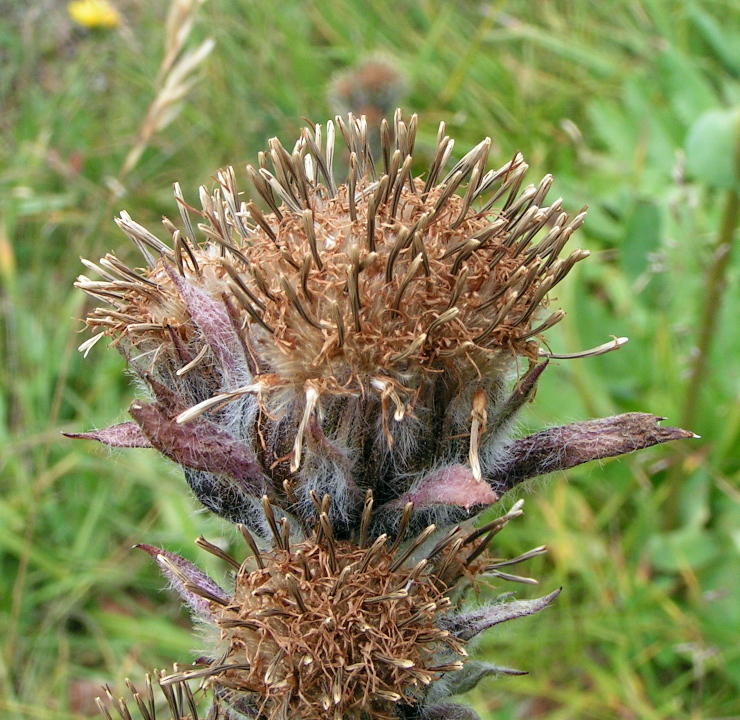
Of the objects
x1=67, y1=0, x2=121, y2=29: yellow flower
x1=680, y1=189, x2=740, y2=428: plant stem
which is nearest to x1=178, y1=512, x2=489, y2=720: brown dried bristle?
x1=680, y1=189, x2=740, y2=428: plant stem

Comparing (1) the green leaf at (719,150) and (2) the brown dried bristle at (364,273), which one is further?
(1) the green leaf at (719,150)

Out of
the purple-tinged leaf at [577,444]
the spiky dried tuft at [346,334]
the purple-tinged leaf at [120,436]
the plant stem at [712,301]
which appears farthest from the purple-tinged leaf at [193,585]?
the plant stem at [712,301]

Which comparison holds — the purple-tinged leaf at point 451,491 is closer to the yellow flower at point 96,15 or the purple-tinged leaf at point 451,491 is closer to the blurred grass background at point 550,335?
the blurred grass background at point 550,335

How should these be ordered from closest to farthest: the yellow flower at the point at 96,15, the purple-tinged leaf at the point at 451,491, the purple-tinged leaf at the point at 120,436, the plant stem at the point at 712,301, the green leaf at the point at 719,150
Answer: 1. the purple-tinged leaf at the point at 451,491
2. the purple-tinged leaf at the point at 120,436
3. the green leaf at the point at 719,150
4. the plant stem at the point at 712,301
5. the yellow flower at the point at 96,15

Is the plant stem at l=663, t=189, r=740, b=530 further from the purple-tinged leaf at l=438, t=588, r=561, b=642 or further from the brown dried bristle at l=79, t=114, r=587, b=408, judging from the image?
the purple-tinged leaf at l=438, t=588, r=561, b=642

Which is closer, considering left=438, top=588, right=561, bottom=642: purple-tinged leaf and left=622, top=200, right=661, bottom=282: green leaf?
left=438, top=588, right=561, bottom=642: purple-tinged leaf

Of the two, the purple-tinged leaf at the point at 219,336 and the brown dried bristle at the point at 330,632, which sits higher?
the purple-tinged leaf at the point at 219,336

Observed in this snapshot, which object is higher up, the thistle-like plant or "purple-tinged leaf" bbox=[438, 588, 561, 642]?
the thistle-like plant
